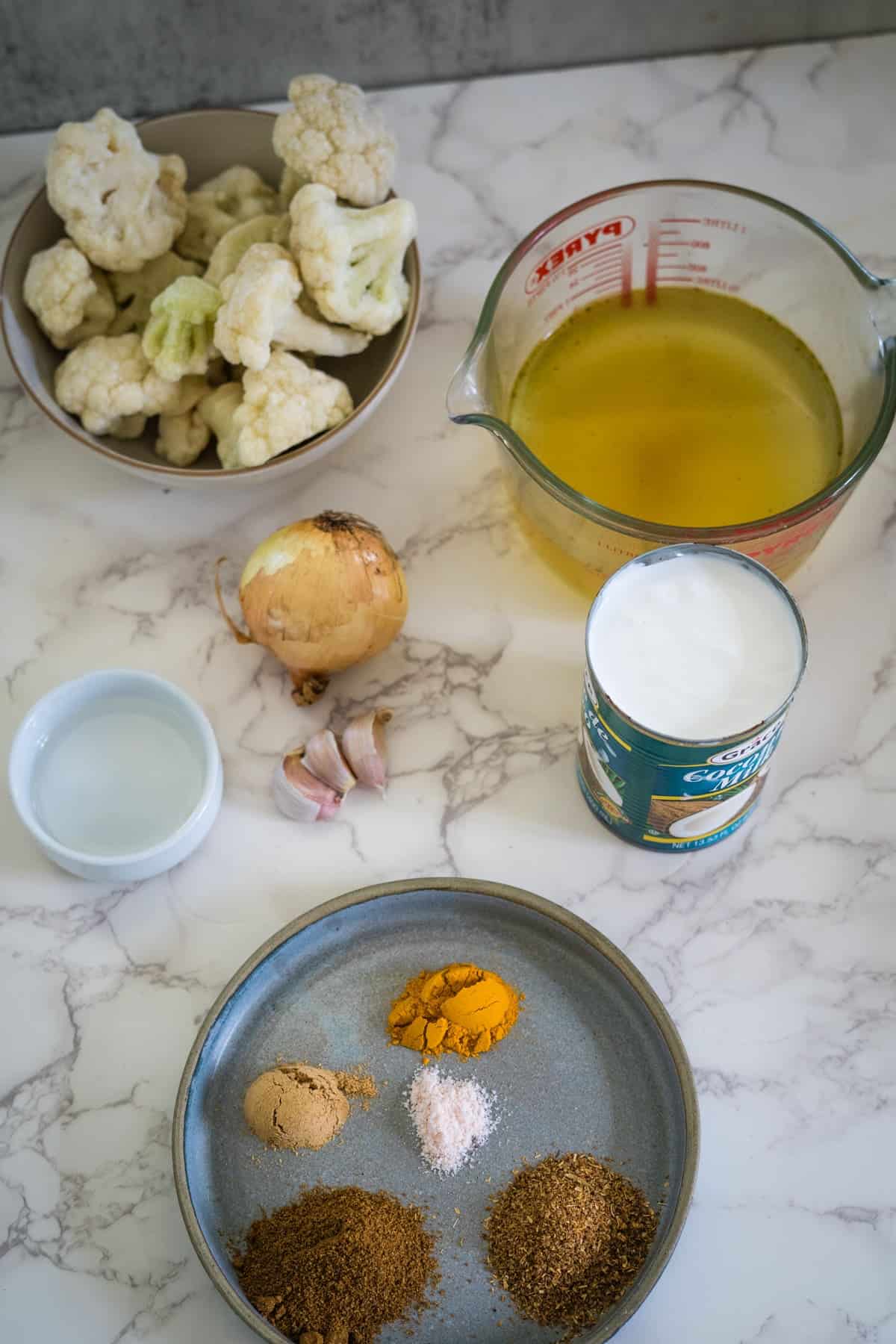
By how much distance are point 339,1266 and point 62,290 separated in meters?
0.80

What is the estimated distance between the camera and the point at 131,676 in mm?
1078

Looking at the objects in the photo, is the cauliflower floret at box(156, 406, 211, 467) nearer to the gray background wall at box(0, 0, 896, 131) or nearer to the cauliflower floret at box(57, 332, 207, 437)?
the cauliflower floret at box(57, 332, 207, 437)

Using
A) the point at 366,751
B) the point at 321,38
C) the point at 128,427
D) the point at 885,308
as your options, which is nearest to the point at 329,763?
the point at 366,751

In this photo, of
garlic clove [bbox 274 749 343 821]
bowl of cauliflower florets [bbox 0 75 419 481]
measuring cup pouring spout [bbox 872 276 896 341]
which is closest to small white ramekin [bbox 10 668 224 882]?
garlic clove [bbox 274 749 343 821]

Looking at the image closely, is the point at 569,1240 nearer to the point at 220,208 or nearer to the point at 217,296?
the point at 217,296

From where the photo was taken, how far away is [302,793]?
1073 millimetres

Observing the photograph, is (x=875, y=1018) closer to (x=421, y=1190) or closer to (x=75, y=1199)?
(x=421, y=1190)

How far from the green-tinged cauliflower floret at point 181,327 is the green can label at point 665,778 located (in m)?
0.45

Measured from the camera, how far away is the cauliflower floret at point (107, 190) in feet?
3.60

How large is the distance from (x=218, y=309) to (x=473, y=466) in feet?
0.88

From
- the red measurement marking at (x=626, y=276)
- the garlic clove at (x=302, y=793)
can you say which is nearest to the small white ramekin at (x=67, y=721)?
the garlic clove at (x=302, y=793)

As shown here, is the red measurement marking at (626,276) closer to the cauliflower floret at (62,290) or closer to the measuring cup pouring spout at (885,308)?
the measuring cup pouring spout at (885,308)

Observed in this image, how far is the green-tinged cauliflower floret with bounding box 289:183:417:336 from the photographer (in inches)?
42.4

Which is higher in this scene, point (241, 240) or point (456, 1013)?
point (241, 240)
